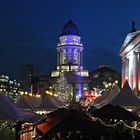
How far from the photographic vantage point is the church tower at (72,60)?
499 feet

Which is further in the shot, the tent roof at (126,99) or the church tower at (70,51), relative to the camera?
the church tower at (70,51)

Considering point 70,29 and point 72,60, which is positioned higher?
point 70,29

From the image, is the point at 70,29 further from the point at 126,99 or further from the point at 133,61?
the point at 126,99

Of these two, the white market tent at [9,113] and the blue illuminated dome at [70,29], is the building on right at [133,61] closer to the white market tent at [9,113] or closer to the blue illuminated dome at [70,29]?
the white market tent at [9,113]

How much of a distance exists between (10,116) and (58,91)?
10489 centimetres

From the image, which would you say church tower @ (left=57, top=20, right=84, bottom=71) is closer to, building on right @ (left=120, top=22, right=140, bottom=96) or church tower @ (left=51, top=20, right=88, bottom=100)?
church tower @ (left=51, top=20, right=88, bottom=100)

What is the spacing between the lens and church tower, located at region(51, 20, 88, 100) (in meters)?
152

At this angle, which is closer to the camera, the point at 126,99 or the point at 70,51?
the point at 126,99

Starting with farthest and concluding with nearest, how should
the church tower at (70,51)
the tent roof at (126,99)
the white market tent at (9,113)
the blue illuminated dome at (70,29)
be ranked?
the blue illuminated dome at (70,29)
the church tower at (70,51)
the tent roof at (126,99)
the white market tent at (9,113)

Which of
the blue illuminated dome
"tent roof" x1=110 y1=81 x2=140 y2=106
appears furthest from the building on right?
the blue illuminated dome

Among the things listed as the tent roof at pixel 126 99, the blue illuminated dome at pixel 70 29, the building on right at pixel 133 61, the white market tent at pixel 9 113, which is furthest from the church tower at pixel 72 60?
the white market tent at pixel 9 113

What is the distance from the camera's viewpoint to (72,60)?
506 feet

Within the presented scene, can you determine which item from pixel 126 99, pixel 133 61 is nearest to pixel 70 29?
pixel 133 61

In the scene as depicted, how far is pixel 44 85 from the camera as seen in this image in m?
165
